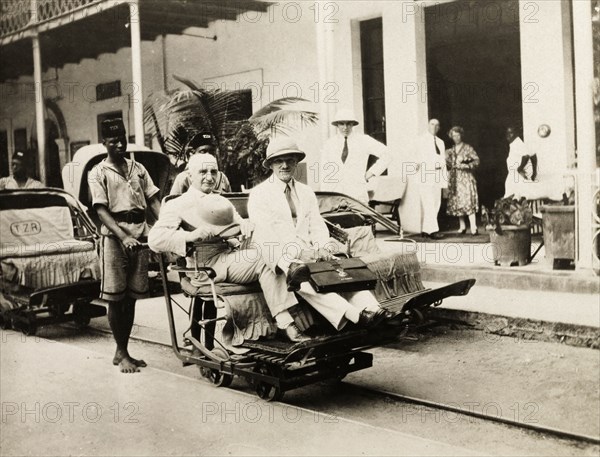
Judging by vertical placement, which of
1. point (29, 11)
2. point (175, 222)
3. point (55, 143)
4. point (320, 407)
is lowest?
point (320, 407)

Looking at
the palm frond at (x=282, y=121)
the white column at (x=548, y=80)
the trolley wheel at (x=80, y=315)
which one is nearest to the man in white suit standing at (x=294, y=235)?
the palm frond at (x=282, y=121)

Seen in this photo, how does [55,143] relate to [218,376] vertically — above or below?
above

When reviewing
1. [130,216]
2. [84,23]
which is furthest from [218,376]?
[84,23]

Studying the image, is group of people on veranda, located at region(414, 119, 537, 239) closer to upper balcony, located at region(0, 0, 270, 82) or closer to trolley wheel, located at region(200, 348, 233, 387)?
upper balcony, located at region(0, 0, 270, 82)

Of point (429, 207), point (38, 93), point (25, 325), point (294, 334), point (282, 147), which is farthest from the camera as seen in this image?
point (38, 93)

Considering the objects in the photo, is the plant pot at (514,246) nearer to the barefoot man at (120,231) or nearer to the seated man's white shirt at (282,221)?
the seated man's white shirt at (282,221)

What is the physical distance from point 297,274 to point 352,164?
279cm

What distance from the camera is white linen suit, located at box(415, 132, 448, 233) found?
21.7ft

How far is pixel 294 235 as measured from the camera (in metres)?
4.56

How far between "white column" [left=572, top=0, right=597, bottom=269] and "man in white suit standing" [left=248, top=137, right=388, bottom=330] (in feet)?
7.81

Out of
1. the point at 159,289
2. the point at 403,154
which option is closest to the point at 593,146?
the point at 403,154

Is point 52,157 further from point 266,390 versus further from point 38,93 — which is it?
point 266,390

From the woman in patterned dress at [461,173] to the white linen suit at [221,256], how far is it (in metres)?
3.95

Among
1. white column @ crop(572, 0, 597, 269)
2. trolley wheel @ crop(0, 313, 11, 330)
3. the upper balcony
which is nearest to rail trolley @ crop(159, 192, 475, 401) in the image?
white column @ crop(572, 0, 597, 269)
